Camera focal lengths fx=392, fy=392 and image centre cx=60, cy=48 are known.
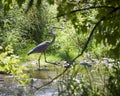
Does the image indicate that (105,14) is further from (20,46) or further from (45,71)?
(20,46)

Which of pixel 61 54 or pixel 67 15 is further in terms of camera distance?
pixel 61 54

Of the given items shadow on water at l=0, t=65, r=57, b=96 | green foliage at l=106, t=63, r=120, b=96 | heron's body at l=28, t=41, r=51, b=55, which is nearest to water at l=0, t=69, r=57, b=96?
shadow on water at l=0, t=65, r=57, b=96

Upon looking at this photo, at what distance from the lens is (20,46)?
47.6ft

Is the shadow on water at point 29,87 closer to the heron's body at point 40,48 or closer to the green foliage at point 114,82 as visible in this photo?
the heron's body at point 40,48

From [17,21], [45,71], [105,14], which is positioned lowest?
[45,71]

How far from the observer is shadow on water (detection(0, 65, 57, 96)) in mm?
7420

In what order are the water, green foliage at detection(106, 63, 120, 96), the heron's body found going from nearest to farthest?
green foliage at detection(106, 63, 120, 96), the water, the heron's body

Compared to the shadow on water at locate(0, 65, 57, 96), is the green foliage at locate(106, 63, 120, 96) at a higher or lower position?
higher

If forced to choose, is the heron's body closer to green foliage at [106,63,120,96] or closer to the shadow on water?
the shadow on water

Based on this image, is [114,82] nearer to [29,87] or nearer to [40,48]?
[29,87]

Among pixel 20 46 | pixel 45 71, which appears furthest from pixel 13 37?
pixel 45 71

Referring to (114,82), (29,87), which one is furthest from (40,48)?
(114,82)

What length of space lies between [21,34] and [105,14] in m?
12.2

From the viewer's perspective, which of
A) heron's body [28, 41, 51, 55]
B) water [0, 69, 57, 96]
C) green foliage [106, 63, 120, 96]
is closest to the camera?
green foliage [106, 63, 120, 96]
